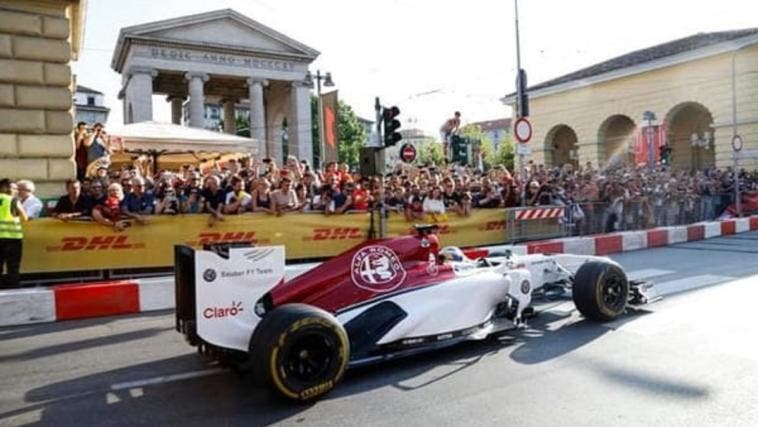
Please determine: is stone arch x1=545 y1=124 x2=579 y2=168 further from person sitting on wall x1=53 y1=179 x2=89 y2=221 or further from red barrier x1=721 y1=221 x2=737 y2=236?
person sitting on wall x1=53 y1=179 x2=89 y2=221

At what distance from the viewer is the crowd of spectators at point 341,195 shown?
9594mm

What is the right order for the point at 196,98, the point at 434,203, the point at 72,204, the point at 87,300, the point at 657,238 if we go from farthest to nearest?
the point at 196,98 → the point at 657,238 → the point at 434,203 → the point at 72,204 → the point at 87,300

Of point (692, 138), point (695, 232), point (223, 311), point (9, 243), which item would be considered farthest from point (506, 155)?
point (223, 311)

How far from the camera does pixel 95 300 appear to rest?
26.8 ft

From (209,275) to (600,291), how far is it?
12.9 feet

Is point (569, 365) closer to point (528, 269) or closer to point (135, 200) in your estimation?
point (528, 269)

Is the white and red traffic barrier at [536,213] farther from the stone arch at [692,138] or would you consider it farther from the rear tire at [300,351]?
the stone arch at [692,138]

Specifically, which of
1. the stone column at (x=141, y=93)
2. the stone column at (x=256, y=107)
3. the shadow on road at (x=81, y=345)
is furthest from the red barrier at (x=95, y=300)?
the stone column at (x=256, y=107)

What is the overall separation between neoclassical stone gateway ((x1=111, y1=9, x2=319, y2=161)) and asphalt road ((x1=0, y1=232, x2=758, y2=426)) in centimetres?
3174

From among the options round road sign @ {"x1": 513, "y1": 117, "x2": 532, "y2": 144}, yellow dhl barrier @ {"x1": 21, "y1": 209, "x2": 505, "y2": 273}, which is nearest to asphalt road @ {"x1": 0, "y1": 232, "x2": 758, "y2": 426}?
yellow dhl barrier @ {"x1": 21, "y1": 209, "x2": 505, "y2": 273}

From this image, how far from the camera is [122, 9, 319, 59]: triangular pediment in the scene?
36500mm

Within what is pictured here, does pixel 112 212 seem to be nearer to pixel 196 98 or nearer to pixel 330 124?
pixel 330 124

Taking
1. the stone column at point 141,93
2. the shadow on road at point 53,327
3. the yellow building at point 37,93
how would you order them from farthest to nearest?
1. the stone column at point 141,93
2. the yellow building at point 37,93
3. the shadow on road at point 53,327

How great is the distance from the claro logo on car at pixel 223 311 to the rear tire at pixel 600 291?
354 centimetres
